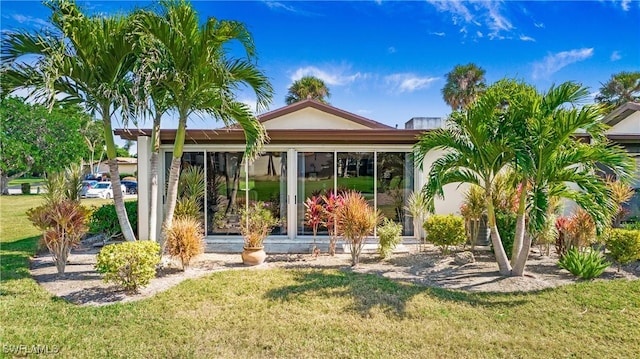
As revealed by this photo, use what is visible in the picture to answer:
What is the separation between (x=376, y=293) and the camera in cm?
567

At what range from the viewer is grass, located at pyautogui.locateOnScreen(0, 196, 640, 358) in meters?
3.97

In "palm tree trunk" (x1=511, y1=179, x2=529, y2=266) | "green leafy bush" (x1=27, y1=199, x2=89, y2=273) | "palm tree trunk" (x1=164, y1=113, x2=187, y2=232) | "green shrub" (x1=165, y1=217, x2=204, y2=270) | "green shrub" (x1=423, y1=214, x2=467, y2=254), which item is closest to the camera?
"palm tree trunk" (x1=511, y1=179, x2=529, y2=266)

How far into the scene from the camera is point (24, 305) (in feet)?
16.7

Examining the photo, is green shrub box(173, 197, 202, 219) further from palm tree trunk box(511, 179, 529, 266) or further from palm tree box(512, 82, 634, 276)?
palm tree box(512, 82, 634, 276)

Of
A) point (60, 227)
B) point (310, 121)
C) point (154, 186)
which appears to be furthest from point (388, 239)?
point (310, 121)

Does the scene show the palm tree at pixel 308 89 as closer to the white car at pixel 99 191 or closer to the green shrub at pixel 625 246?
the white car at pixel 99 191

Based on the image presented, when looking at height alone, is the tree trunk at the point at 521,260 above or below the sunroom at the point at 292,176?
below

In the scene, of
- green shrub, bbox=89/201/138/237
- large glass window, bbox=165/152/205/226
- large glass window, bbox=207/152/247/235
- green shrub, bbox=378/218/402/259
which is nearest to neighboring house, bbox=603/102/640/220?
green shrub, bbox=378/218/402/259

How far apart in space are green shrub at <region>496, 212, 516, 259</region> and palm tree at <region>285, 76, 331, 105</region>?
64.1ft

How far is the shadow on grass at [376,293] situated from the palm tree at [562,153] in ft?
4.97

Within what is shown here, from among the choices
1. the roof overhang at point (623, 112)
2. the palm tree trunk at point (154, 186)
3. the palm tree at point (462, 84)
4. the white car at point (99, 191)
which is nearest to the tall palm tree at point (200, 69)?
the palm tree trunk at point (154, 186)

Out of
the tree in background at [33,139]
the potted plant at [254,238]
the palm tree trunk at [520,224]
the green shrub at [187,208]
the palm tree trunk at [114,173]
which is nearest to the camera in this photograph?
the palm tree trunk at [520,224]

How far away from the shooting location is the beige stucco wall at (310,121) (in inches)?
580

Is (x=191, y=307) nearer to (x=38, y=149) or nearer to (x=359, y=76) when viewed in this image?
(x=359, y=76)
